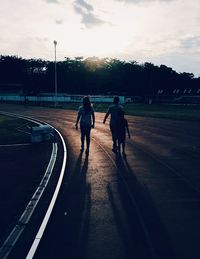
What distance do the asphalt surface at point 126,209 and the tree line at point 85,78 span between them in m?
87.5

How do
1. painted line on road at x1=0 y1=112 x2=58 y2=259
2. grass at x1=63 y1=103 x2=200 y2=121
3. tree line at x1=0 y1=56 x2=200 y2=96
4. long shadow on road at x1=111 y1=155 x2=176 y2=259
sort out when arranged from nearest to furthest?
long shadow on road at x1=111 y1=155 x2=176 y2=259 < painted line on road at x1=0 y1=112 x2=58 y2=259 < grass at x1=63 y1=103 x2=200 y2=121 < tree line at x1=0 y1=56 x2=200 y2=96

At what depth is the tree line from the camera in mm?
98375

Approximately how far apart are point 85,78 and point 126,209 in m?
96.4

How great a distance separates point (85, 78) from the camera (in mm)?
101938

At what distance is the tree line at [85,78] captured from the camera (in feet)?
323

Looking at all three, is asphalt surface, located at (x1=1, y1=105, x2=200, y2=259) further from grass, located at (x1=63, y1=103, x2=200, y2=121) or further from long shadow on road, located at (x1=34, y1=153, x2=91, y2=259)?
grass, located at (x1=63, y1=103, x2=200, y2=121)

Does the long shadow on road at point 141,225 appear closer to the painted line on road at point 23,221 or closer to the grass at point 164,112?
the painted line on road at point 23,221

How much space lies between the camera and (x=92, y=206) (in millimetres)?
7223

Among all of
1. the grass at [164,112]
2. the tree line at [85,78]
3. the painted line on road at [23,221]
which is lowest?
the grass at [164,112]

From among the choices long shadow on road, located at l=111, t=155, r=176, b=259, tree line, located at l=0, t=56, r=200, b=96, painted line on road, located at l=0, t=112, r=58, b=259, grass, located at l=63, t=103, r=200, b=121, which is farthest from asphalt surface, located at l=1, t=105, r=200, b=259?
tree line, located at l=0, t=56, r=200, b=96

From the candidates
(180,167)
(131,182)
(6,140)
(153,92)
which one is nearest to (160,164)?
(180,167)

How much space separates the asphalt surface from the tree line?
3446 inches

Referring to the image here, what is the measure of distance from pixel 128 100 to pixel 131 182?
7154 centimetres

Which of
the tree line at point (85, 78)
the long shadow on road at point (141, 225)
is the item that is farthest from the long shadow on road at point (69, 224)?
the tree line at point (85, 78)
